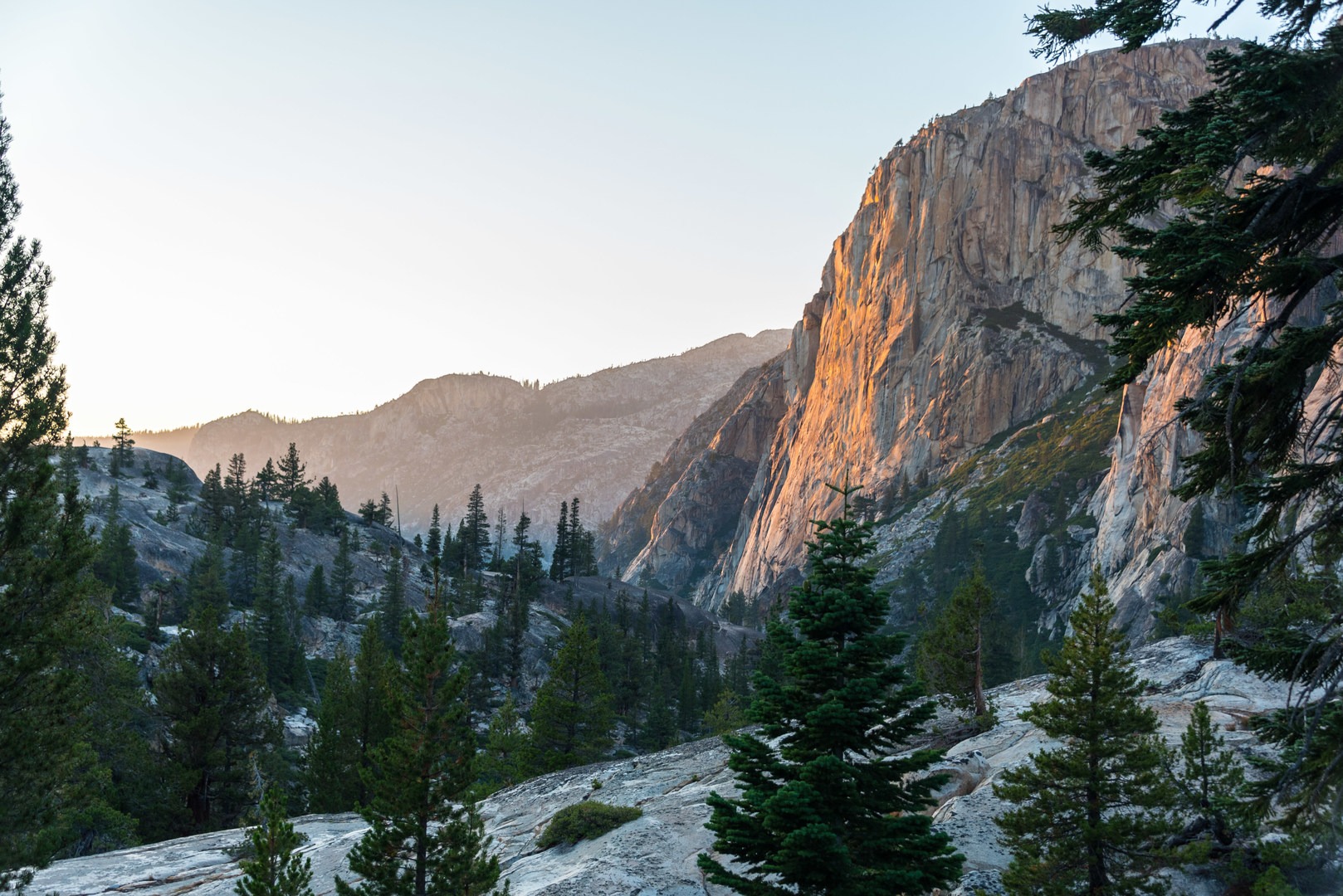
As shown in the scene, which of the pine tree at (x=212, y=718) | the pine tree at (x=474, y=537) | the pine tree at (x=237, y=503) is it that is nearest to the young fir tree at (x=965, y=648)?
the pine tree at (x=212, y=718)

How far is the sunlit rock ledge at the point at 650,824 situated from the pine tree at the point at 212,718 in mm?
7454

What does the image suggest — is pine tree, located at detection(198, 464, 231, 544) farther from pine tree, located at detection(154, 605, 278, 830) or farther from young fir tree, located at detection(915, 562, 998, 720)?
young fir tree, located at detection(915, 562, 998, 720)

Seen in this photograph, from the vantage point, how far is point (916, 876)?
16.9 meters

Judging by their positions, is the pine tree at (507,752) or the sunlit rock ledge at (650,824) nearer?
the sunlit rock ledge at (650,824)

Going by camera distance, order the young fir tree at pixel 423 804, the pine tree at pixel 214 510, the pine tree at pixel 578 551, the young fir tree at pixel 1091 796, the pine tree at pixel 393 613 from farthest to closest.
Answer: the pine tree at pixel 578 551, the pine tree at pixel 214 510, the pine tree at pixel 393 613, the young fir tree at pixel 423 804, the young fir tree at pixel 1091 796

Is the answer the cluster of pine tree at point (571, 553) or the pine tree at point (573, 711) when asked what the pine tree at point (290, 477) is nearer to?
the cluster of pine tree at point (571, 553)

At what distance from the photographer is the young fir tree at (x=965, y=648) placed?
117 ft

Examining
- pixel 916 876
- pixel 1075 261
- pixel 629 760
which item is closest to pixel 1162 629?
pixel 629 760

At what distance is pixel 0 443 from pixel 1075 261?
20051 cm

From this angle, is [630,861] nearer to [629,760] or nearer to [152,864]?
[629,760]

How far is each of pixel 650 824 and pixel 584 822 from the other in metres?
2.30

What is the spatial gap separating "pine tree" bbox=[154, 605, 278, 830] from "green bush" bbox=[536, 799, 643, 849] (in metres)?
22.4

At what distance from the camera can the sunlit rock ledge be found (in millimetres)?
25234

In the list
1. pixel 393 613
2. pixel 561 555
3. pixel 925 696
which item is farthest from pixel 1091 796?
pixel 561 555
